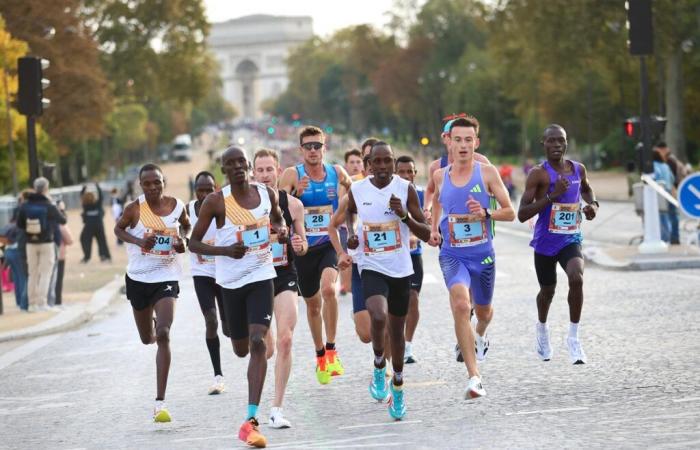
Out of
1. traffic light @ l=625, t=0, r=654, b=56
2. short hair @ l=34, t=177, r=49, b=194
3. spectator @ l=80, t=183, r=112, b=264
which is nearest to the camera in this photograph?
short hair @ l=34, t=177, r=49, b=194

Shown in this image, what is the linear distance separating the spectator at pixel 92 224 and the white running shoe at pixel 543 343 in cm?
2194

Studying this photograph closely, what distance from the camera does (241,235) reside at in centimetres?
938

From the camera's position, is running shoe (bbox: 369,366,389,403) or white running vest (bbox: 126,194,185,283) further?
white running vest (bbox: 126,194,185,283)

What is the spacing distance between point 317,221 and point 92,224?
21393 millimetres

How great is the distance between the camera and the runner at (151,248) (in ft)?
35.8

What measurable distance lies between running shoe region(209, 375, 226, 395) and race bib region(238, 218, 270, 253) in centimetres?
236

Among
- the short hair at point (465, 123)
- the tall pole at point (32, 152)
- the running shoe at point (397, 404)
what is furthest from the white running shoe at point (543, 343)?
the tall pole at point (32, 152)

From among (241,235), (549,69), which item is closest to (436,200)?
(241,235)

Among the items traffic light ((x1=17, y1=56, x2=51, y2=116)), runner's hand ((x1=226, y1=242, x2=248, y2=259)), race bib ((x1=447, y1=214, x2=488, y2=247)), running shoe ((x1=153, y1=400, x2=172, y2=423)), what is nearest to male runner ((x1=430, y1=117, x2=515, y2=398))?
race bib ((x1=447, y1=214, x2=488, y2=247))

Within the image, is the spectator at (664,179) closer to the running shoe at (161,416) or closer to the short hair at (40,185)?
the short hair at (40,185)

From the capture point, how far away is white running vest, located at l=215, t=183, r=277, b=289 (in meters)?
9.41

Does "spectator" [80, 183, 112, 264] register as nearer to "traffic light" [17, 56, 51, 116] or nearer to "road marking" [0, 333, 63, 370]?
"traffic light" [17, 56, 51, 116]

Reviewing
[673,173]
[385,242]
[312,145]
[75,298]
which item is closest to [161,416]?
[385,242]

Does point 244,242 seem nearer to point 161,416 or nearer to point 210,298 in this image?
point 161,416
